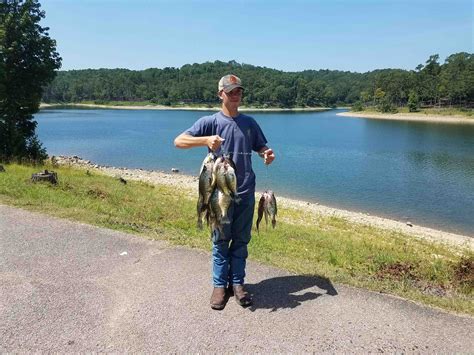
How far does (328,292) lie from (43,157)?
75.3 feet

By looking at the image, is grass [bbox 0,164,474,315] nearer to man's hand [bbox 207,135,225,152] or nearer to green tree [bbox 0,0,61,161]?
man's hand [bbox 207,135,225,152]

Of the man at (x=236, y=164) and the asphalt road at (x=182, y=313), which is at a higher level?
the man at (x=236, y=164)

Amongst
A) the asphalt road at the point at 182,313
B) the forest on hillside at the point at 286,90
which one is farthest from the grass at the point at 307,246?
the forest on hillside at the point at 286,90

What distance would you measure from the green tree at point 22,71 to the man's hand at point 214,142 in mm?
20456

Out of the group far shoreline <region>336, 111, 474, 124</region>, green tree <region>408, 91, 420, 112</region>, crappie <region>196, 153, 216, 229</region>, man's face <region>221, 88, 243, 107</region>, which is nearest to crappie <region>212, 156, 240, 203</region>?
crappie <region>196, 153, 216, 229</region>

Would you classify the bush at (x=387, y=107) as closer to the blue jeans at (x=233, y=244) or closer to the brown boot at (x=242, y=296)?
the blue jeans at (x=233, y=244)

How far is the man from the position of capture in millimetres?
4977

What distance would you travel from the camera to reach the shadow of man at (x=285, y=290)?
17.1ft

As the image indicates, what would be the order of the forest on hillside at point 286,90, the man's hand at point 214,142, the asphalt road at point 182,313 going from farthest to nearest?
the forest on hillside at point 286,90 < the man's hand at point 214,142 < the asphalt road at point 182,313

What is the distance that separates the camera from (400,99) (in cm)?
12531

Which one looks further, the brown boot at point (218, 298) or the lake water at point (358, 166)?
the lake water at point (358, 166)

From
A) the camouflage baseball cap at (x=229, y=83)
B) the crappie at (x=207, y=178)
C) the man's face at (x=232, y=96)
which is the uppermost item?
the camouflage baseball cap at (x=229, y=83)

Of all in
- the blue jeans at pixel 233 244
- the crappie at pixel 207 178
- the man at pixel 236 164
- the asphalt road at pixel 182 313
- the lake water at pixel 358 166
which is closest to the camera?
the asphalt road at pixel 182 313

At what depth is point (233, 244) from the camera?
5.23 m
